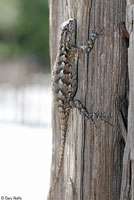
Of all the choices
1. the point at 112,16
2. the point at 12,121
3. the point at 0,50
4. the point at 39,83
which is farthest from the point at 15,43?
the point at 112,16

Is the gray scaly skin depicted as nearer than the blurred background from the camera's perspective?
Yes

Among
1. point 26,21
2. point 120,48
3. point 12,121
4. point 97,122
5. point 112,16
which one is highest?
point 26,21

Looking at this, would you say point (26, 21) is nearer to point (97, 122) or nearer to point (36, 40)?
point (36, 40)

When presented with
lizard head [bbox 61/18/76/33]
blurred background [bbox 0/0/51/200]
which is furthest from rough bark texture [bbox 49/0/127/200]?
blurred background [bbox 0/0/51/200]

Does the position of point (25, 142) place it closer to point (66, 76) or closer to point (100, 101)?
point (66, 76)

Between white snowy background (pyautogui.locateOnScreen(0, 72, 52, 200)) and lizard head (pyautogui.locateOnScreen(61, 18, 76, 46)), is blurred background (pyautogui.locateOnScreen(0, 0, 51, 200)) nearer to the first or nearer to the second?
white snowy background (pyautogui.locateOnScreen(0, 72, 52, 200))

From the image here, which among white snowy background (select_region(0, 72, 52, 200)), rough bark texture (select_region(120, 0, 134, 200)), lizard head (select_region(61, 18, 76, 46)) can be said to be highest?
lizard head (select_region(61, 18, 76, 46))

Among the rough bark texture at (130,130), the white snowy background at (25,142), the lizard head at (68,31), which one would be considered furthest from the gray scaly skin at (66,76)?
the white snowy background at (25,142)

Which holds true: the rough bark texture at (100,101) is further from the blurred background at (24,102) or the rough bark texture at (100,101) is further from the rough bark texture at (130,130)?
the blurred background at (24,102)
